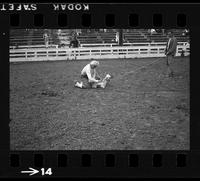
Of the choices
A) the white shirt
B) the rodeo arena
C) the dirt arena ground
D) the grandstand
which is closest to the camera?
the dirt arena ground

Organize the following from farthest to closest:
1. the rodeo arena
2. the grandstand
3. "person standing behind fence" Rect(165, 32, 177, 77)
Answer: "person standing behind fence" Rect(165, 32, 177, 77) < the grandstand < the rodeo arena

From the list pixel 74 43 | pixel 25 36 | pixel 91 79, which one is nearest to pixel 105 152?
pixel 25 36

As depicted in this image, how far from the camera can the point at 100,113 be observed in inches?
434

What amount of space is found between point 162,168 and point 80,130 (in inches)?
84.7

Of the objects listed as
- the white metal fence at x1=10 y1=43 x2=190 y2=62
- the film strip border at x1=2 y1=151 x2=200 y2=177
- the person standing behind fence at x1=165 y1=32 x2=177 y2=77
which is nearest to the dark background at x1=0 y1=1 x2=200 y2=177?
the film strip border at x1=2 y1=151 x2=200 y2=177

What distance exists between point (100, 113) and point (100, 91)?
1.87m

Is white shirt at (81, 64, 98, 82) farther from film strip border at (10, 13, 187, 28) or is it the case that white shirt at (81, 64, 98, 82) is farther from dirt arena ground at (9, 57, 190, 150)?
film strip border at (10, 13, 187, 28)

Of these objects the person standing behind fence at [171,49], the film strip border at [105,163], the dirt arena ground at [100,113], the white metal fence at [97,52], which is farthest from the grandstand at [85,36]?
the film strip border at [105,163]

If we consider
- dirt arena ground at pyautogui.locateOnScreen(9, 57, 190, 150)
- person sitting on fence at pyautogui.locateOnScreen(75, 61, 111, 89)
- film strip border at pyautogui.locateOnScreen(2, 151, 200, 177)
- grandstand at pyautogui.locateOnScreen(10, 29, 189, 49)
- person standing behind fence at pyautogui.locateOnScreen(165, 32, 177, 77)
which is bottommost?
film strip border at pyautogui.locateOnScreen(2, 151, 200, 177)

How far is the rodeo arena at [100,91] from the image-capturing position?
9.71 m

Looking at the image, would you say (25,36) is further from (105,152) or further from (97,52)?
(97,52)

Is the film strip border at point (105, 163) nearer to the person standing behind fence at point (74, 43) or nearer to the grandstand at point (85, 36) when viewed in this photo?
the grandstand at point (85, 36)

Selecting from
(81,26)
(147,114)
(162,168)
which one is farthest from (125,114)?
(81,26)

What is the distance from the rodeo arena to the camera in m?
9.71
